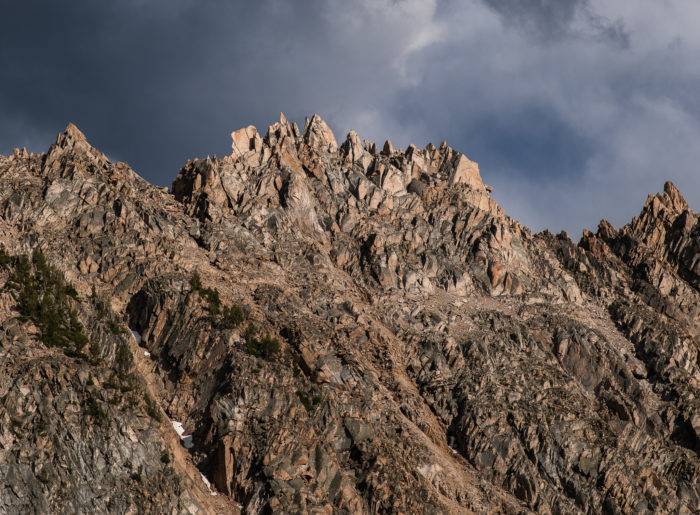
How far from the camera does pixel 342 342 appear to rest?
396ft

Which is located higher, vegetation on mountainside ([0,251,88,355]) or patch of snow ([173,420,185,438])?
vegetation on mountainside ([0,251,88,355])

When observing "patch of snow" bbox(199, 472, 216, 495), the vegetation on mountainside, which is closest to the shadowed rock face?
"patch of snow" bbox(199, 472, 216, 495)

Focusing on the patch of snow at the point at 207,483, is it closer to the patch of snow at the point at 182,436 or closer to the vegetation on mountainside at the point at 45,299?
the patch of snow at the point at 182,436

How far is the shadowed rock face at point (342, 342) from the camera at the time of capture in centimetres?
9881

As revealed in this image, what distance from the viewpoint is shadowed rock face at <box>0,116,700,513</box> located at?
324ft

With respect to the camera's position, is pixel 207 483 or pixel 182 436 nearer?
pixel 207 483

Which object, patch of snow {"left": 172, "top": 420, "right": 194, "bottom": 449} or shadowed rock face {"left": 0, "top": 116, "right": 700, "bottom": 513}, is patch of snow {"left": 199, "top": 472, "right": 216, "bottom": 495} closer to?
shadowed rock face {"left": 0, "top": 116, "right": 700, "bottom": 513}

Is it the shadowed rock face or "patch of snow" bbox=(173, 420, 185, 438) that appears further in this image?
"patch of snow" bbox=(173, 420, 185, 438)

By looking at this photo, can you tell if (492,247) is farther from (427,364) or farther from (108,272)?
(108,272)

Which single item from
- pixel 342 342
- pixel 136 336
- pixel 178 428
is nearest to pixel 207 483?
pixel 178 428

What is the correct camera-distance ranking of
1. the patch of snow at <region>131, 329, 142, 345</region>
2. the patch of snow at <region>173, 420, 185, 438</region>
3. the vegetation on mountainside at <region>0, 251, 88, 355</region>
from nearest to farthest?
the vegetation on mountainside at <region>0, 251, 88, 355</region> < the patch of snow at <region>173, 420, 185, 438</region> < the patch of snow at <region>131, 329, 142, 345</region>

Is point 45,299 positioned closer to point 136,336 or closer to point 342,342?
point 136,336

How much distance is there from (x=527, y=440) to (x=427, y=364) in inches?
651

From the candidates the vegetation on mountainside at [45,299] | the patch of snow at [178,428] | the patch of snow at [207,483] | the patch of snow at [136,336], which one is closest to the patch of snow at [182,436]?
the patch of snow at [178,428]
